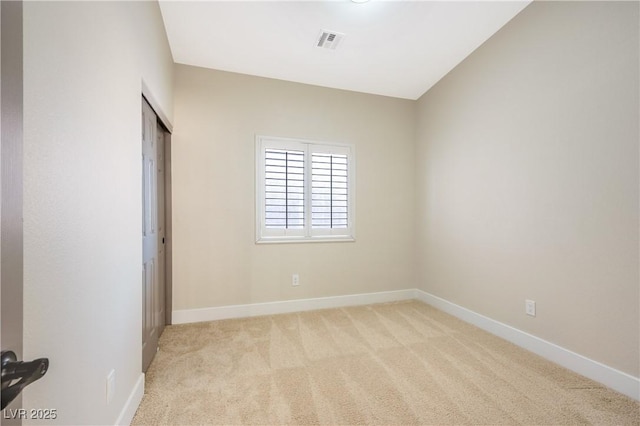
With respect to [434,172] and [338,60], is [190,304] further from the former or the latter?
[434,172]

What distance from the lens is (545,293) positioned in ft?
7.09

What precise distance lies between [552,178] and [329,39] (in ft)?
7.59

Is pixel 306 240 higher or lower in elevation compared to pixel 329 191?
lower

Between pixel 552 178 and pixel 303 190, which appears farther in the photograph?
pixel 303 190

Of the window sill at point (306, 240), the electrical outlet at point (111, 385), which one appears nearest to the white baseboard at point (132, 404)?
the electrical outlet at point (111, 385)

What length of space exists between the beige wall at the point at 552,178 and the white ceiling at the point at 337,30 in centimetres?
33

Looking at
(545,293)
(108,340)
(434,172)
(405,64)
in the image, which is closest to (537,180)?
(545,293)

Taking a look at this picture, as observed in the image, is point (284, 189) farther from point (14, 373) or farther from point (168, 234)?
point (14, 373)

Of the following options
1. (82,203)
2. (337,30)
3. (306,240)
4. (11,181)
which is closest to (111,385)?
(82,203)

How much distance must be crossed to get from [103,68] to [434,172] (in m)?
3.34

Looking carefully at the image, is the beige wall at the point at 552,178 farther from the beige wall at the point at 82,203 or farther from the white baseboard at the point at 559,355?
the beige wall at the point at 82,203

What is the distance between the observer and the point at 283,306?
3.14 m

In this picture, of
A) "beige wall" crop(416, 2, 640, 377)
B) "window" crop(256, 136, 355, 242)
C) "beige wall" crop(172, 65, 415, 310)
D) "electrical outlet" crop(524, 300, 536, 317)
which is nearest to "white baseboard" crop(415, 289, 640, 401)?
"beige wall" crop(416, 2, 640, 377)

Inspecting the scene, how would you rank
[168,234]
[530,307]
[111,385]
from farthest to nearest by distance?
[168,234] → [530,307] → [111,385]
